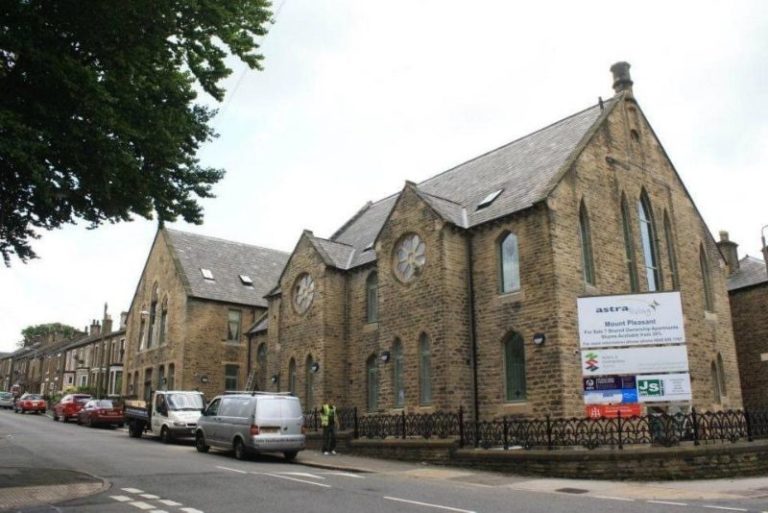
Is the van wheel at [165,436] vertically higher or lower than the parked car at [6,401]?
lower

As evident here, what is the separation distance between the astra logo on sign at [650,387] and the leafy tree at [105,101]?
1175cm

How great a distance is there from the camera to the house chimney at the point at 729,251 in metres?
29.9

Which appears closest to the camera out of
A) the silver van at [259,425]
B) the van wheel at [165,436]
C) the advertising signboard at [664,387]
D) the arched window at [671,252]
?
the advertising signboard at [664,387]

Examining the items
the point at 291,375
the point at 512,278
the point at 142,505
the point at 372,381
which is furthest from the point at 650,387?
the point at 291,375

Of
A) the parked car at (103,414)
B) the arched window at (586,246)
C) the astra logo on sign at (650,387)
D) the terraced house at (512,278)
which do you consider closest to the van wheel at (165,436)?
the terraced house at (512,278)

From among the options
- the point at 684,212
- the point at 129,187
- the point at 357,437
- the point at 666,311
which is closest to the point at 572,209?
the point at 666,311

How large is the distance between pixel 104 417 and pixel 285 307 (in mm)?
11805

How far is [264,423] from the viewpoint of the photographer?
17.6m

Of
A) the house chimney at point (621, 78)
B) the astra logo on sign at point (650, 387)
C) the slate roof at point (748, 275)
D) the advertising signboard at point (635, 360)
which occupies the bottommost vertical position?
the astra logo on sign at point (650, 387)

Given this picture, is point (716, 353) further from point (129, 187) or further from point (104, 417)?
point (104, 417)

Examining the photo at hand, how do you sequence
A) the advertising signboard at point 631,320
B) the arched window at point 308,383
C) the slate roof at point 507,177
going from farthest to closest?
the arched window at point 308,383
the slate roof at point 507,177
the advertising signboard at point 631,320

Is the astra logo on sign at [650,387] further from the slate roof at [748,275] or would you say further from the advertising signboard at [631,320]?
the slate roof at [748,275]

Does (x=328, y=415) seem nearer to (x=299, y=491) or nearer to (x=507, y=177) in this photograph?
(x=299, y=491)

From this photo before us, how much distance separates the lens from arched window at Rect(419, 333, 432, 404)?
21.0m
